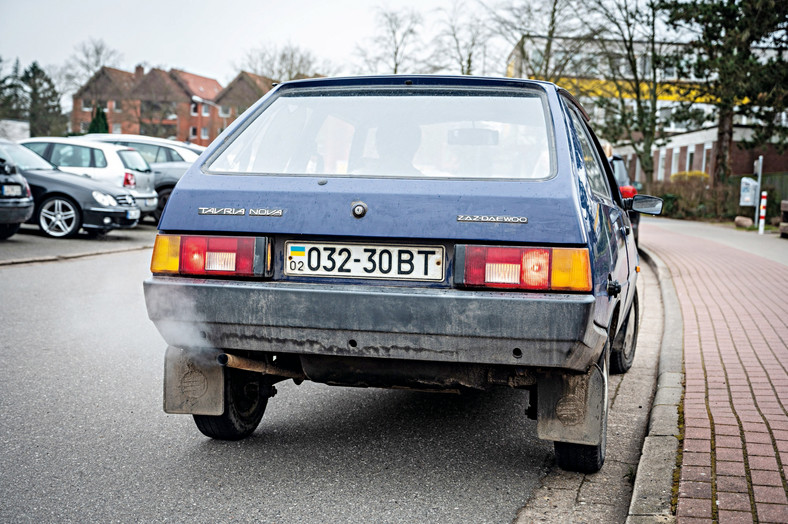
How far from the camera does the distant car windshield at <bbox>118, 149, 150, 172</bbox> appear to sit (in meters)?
17.9

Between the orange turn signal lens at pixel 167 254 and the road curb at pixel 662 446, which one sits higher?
the orange turn signal lens at pixel 167 254

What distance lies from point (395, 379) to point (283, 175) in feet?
3.19

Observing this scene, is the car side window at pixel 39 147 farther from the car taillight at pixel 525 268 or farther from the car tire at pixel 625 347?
the car taillight at pixel 525 268

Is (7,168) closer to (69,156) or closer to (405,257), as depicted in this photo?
(69,156)

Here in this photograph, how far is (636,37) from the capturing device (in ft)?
136

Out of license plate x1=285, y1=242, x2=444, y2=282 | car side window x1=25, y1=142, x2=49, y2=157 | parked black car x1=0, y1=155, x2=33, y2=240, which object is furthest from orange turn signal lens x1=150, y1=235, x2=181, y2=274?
car side window x1=25, y1=142, x2=49, y2=157

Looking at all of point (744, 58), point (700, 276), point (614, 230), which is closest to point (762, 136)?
point (744, 58)

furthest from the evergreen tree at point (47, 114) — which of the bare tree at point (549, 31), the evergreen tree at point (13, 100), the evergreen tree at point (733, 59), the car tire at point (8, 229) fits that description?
the car tire at point (8, 229)

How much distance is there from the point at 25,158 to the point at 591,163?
530 inches

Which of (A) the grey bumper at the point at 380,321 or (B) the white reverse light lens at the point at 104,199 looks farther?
(B) the white reverse light lens at the point at 104,199

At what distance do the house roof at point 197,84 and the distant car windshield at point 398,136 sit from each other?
94.0 metres

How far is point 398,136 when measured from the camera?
12.6 feet

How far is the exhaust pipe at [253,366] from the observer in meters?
3.62

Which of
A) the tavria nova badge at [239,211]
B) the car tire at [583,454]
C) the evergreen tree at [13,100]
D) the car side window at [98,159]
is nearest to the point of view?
the tavria nova badge at [239,211]
